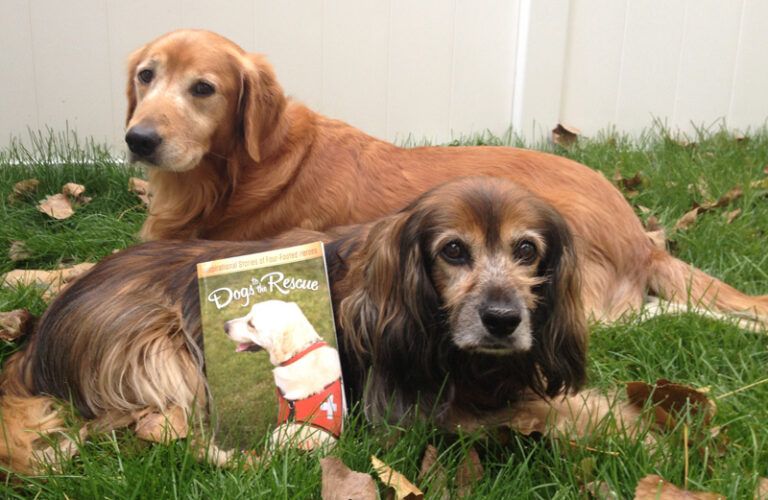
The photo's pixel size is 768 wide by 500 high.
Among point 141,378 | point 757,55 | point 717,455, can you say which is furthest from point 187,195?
point 757,55

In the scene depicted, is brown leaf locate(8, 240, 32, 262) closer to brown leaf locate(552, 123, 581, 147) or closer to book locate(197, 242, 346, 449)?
book locate(197, 242, 346, 449)

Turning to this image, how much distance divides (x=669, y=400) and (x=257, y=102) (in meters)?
1.96

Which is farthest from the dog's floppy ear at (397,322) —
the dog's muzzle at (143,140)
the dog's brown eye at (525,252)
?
the dog's muzzle at (143,140)

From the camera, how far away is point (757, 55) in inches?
213

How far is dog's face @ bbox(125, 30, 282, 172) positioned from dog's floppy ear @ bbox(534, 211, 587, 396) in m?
1.51

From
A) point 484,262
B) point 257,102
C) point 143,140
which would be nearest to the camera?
point 484,262

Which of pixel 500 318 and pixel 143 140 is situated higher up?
pixel 143 140

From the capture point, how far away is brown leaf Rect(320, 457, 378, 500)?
5.73ft

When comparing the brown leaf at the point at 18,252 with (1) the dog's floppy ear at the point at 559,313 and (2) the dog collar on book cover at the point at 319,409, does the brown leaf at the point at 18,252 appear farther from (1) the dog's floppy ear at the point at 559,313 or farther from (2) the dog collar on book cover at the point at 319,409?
(1) the dog's floppy ear at the point at 559,313

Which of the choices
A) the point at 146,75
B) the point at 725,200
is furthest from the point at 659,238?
the point at 146,75

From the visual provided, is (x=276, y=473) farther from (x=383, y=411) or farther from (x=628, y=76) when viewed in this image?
(x=628, y=76)

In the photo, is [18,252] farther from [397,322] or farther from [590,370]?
[590,370]

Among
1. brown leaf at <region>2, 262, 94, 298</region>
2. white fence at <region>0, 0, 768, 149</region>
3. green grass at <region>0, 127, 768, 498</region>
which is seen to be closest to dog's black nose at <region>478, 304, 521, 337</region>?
green grass at <region>0, 127, 768, 498</region>

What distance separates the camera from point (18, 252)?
11.4 feet
